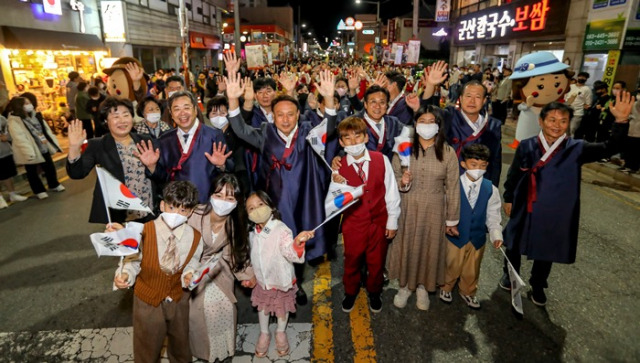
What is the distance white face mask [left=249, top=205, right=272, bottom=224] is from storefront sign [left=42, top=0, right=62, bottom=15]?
15312mm

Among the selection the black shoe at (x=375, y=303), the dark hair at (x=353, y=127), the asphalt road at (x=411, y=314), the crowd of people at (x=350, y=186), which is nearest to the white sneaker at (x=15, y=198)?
the asphalt road at (x=411, y=314)

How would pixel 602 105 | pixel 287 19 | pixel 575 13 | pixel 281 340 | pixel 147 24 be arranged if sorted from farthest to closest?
pixel 287 19, pixel 147 24, pixel 575 13, pixel 602 105, pixel 281 340

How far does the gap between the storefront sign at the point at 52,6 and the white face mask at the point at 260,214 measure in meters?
15.3

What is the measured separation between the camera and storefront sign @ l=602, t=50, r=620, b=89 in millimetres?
12078

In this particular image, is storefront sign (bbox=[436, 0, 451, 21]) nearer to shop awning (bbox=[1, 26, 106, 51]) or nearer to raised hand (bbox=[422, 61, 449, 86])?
shop awning (bbox=[1, 26, 106, 51])

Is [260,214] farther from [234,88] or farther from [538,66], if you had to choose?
[538,66]

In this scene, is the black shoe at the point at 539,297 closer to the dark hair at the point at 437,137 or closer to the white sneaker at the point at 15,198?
the dark hair at the point at 437,137

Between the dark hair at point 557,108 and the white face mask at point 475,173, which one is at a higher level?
the dark hair at point 557,108

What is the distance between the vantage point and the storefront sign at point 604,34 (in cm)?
1254

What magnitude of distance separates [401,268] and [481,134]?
1.68m

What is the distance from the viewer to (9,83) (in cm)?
1200

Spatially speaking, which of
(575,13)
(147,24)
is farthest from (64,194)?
(147,24)

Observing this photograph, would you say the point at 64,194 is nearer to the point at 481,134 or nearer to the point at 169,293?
the point at 169,293

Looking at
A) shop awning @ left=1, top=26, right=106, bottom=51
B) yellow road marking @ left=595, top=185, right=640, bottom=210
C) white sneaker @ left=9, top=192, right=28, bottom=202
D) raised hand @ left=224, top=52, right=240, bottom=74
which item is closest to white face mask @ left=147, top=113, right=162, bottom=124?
raised hand @ left=224, top=52, right=240, bottom=74
